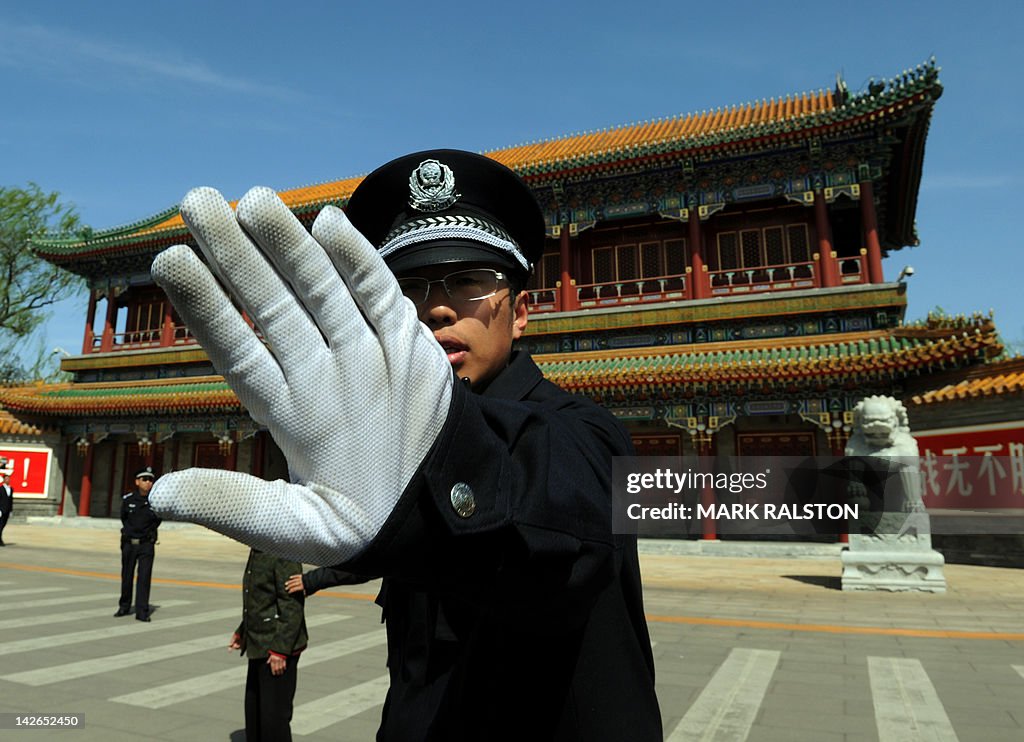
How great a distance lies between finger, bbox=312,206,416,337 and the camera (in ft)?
1.96

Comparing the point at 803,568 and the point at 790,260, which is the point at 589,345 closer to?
the point at 790,260

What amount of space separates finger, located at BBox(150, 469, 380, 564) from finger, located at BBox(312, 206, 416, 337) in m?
0.17

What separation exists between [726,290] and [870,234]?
2915 millimetres

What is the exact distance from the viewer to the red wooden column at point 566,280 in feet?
48.9

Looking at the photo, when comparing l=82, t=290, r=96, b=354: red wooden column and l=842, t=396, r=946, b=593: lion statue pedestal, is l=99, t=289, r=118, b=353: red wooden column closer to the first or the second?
l=82, t=290, r=96, b=354: red wooden column

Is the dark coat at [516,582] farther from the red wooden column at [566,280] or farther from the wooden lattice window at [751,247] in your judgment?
the wooden lattice window at [751,247]

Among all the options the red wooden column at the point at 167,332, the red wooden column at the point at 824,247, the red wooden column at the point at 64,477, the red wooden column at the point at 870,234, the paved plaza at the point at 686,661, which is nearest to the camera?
the paved plaza at the point at 686,661

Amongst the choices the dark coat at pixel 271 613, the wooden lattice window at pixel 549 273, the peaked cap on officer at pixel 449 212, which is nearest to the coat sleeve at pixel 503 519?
the peaked cap on officer at pixel 449 212

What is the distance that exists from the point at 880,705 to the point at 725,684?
926 millimetres

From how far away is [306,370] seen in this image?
60cm

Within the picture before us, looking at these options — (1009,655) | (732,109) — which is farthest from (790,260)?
(1009,655)

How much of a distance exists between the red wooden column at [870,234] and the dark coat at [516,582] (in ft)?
45.5

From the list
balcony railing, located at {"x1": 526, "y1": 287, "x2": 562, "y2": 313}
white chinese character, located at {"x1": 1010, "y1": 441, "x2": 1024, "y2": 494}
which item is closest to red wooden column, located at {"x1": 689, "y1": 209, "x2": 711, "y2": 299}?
balcony railing, located at {"x1": 526, "y1": 287, "x2": 562, "y2": 313}

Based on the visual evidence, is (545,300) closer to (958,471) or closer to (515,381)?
(958,471)
